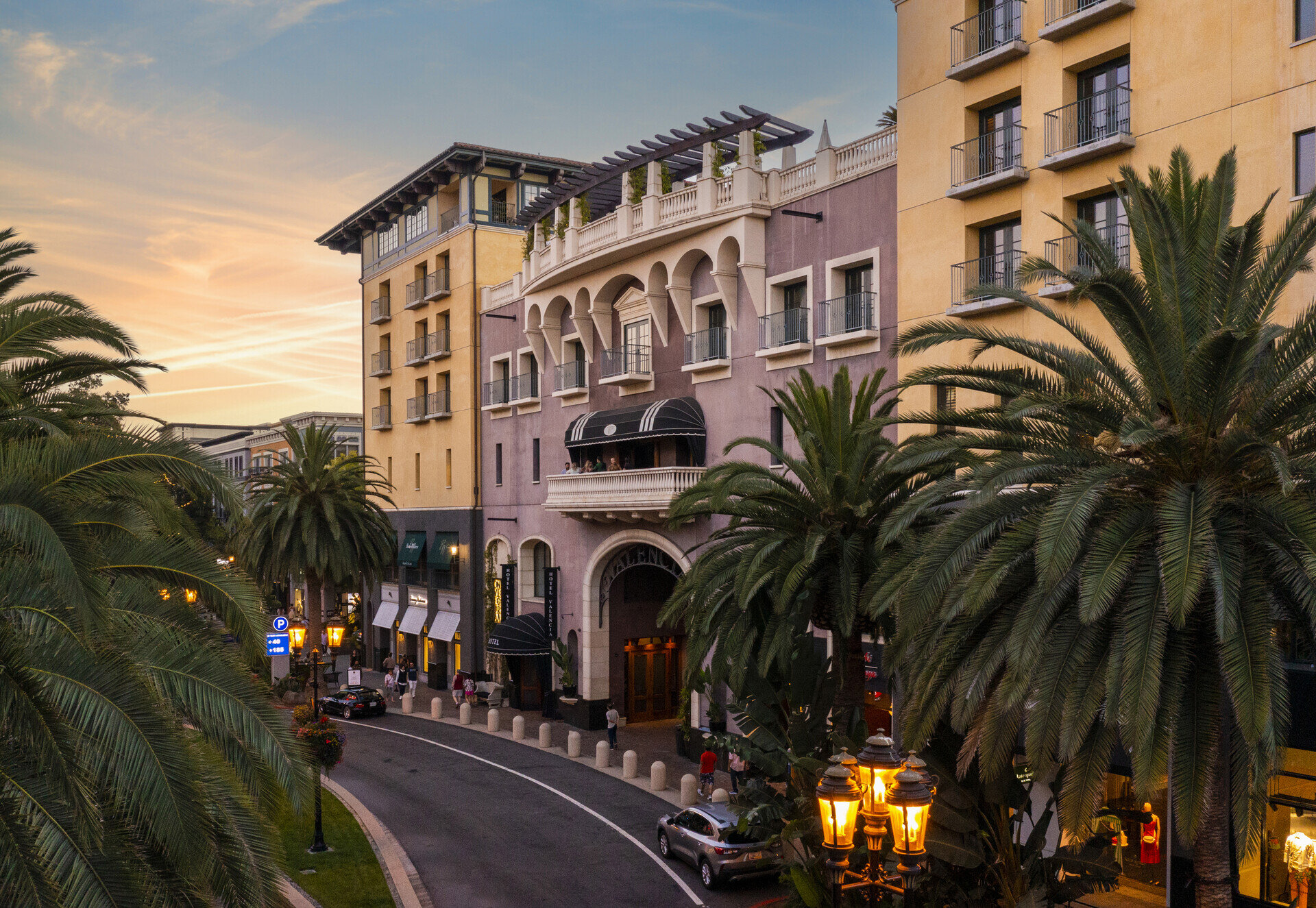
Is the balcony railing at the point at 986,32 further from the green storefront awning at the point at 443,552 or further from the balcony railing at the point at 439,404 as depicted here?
the green storefront awning at the point at 443,552

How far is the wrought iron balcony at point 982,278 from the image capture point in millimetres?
24938

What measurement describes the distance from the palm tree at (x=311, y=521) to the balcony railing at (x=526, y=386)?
291 inches

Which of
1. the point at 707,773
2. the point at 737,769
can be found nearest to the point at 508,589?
the point at 707,773

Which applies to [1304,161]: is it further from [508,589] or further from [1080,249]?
[508,589]

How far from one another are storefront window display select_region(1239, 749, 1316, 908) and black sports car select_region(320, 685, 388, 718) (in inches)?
1295

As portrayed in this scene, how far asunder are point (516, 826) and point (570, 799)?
2989 mm

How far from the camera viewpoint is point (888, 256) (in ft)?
93.0

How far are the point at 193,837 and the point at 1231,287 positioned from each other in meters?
13.0

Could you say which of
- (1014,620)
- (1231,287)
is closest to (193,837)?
(1014,620)

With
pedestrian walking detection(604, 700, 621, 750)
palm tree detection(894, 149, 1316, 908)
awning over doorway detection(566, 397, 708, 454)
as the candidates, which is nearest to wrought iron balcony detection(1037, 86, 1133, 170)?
palm tree detection(894, 149, 1316, 908)

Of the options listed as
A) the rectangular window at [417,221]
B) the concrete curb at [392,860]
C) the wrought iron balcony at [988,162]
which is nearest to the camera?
the concrete curb at [392,860]

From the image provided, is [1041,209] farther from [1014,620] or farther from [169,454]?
[169,454]

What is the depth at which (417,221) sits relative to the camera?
5675cm

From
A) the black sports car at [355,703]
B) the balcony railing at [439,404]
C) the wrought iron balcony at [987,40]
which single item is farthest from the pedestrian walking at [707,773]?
the balcony railing at [439,404]
